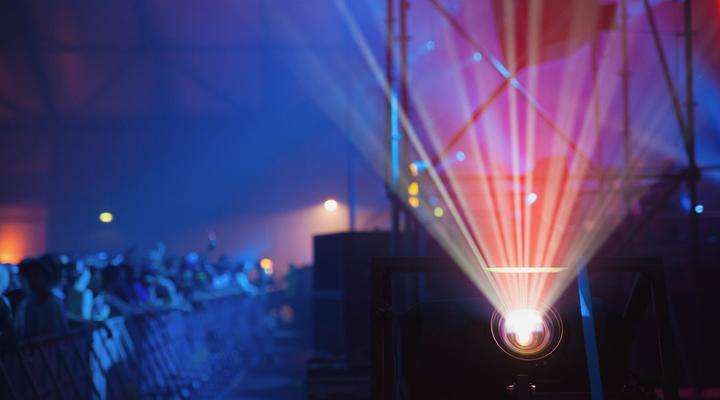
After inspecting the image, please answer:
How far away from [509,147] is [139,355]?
7099mm

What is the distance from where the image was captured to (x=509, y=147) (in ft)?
37.0

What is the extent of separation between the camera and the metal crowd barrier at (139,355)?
14.8 feet

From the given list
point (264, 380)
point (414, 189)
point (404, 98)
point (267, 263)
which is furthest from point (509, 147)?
Result: point (267, 263)

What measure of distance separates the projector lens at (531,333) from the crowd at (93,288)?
129 inches

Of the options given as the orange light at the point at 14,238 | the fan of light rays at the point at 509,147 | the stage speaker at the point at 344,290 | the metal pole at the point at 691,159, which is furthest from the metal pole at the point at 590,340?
the orange light at the point at 14,238

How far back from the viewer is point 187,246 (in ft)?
59.1

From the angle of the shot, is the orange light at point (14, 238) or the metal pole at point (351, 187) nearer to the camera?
the metal pole at point (351, 187)

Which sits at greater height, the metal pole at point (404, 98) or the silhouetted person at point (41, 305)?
the metal pole at point (404, 98)

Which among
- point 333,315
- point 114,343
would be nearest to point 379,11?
point 333,315

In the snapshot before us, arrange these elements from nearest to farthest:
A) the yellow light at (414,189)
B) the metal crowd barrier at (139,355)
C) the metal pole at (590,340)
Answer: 1. the metal pole at (590,340)
2. the metal crowd barrier at (139,355)
3. the yellow light at (414,189)

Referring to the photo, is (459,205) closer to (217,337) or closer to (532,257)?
(532,257)

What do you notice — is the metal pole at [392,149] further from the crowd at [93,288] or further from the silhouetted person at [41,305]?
the silhouetted person at [41,305]

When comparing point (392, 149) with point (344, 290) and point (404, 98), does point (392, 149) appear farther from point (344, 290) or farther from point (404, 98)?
point (344, 290)

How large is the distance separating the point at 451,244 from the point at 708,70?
568 centimetres
